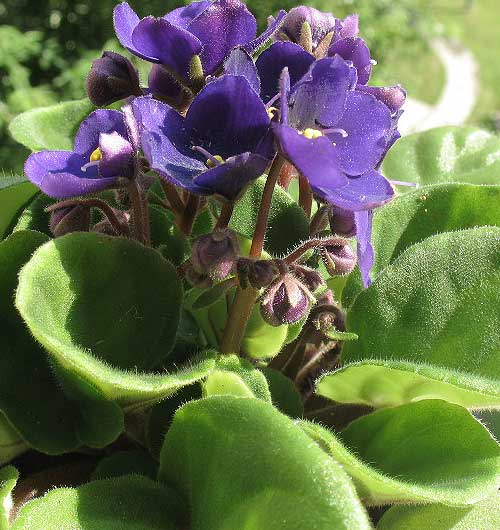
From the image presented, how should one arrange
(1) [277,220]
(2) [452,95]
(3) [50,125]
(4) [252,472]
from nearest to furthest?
(4) [252,472]
(1) [277,220]
(3) [50,125]
(2) [452,95]

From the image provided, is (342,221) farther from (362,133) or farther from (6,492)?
(6,492)

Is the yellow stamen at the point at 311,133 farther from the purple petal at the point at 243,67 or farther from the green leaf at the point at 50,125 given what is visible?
the green leaf at the point at 50,125

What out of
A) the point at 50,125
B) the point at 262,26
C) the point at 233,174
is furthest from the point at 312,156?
the point at 262,26

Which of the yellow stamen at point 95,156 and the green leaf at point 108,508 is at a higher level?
the yellow stamen at point 95,156

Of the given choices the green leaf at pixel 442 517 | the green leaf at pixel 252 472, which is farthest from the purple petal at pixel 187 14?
the green leaf at pixel 442 517

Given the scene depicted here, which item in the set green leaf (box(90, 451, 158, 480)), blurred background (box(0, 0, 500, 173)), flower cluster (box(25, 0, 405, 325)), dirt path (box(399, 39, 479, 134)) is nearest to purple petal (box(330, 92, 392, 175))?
flower cluster (box(25, 0, 405, 325))

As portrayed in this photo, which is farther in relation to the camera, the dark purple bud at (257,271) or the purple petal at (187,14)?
the purple petal at (187,14)

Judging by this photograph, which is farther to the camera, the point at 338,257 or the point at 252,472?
the point at 338,257
